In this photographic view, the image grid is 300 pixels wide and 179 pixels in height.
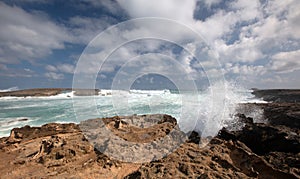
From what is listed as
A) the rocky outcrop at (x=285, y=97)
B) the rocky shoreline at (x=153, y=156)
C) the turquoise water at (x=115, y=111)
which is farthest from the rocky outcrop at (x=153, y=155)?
the rocky outcrop at (x=285, y=97)

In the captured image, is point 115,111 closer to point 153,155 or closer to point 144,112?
point 144,112

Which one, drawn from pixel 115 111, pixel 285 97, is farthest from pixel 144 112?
pixel 285 97

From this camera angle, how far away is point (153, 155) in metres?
4.28

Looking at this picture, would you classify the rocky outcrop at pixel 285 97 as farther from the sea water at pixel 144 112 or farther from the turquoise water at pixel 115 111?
the sea water at pixel 144 112

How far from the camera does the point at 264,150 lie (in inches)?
207

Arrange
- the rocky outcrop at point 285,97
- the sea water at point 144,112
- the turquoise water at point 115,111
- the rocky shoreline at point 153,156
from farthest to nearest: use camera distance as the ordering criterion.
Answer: the rocky outcrop at point 285,97 → the turquoise water at point 115,111 → the sea water at point 144,112 → the rocky shoreline at point 153,156

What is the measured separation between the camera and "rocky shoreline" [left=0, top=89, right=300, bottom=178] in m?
3.26

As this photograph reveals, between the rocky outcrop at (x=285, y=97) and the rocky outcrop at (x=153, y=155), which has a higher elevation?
the rocky outcrop at (x=285, y=97)

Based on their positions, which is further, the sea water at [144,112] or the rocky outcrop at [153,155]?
the sea water at [144,112]

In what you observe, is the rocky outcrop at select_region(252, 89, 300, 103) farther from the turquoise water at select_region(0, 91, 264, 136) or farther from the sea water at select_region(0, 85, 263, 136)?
the sea water at select_region(0, 85, 263, 136)

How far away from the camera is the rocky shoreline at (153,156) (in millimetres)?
→ 3264

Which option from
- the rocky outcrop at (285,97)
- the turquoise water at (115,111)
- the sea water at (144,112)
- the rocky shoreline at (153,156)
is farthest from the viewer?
the rocky outcrop at (285,97)

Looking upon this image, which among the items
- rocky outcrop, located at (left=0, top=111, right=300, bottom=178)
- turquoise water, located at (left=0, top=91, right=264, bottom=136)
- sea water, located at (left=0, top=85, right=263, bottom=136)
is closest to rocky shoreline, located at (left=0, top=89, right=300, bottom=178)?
rocky outcrop, located at (left=0, top=111, right=300, bottom=178)

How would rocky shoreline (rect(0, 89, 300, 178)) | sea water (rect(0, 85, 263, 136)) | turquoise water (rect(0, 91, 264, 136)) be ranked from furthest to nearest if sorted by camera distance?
turquoise water (rect(0, 91, 264, 136)) → sea water (rect(0, 85, 263, 136)) → rocky shoreline (rect(0, 89, 300, 178))
